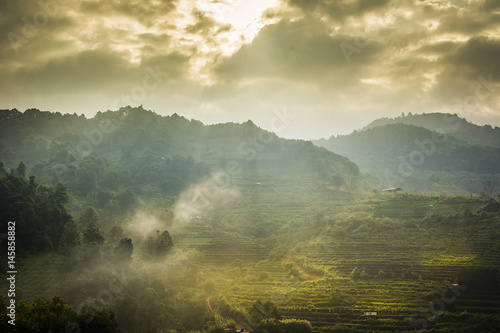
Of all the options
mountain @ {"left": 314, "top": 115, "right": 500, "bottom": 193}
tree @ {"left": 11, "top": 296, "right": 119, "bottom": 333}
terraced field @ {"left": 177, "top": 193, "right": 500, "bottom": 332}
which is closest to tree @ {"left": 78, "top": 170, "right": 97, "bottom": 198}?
terraced field @ {"left": 177, "top": 193, "right": 500, "bottom": 332}

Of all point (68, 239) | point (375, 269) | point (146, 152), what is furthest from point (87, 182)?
point (375, 269)

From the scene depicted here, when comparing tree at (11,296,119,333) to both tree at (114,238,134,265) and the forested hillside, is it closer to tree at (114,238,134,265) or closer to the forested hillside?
the forested hillside

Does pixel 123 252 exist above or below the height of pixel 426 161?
below

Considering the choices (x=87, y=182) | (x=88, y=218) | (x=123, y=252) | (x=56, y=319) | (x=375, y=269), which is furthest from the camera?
(x=87, y=182)

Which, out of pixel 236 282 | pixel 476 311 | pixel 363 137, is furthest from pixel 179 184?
pixel 363 137

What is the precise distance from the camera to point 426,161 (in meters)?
152

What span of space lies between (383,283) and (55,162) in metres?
66.6

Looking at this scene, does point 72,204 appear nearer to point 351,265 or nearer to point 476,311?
point 351,265

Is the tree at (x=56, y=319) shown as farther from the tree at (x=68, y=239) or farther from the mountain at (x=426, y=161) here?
the mountain at (x=426, y=161)

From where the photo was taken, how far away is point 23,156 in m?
86.9

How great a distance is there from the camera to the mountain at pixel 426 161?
128m

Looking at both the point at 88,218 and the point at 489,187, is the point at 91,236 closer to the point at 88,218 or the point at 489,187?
the point at 88,218

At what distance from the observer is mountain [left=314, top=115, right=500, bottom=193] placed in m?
128

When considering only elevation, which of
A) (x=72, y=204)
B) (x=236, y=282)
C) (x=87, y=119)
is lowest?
(x=236, y=282)
